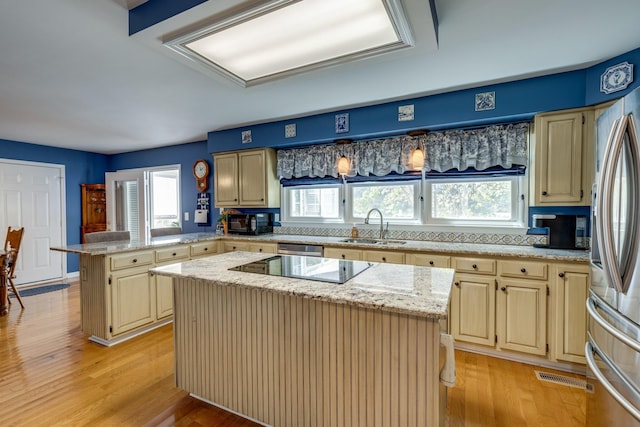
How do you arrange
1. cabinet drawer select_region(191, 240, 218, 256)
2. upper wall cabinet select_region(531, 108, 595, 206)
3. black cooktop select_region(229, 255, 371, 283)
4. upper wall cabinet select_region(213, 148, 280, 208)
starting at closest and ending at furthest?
black cooktop select_region(229, 255, 371, 283)
upper wall cabinet select_region(531, 108, 595, 206)
cabinet drawer select_region(191, 240, 218, 256)
upper wall cabinet select_region(213, 148, 280, 208)

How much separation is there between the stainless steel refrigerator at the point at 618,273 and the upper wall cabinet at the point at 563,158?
1308 mm

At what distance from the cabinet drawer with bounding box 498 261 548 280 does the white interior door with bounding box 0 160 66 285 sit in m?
6.49

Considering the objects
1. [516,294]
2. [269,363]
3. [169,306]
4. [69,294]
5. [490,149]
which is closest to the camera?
[269,363]

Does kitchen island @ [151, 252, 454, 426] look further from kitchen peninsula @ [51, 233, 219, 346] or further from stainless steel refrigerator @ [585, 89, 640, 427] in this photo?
kitchen peninsula @ [51, 233, 219, 346]

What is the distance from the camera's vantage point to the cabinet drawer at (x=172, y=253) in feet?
10.2

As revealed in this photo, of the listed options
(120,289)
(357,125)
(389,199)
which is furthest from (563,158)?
(120,289)

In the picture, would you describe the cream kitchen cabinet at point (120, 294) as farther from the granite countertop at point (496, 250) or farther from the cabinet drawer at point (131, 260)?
the granite countertop at point (496, 250)

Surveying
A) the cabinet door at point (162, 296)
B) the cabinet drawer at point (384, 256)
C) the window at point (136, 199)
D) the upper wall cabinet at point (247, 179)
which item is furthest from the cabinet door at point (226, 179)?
the cabinet drawer at point (384, 256)

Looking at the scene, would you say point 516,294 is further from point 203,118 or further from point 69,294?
point 69,294

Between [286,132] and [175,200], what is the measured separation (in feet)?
10.9

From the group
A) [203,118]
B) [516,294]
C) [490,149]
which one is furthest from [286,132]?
[516,294]

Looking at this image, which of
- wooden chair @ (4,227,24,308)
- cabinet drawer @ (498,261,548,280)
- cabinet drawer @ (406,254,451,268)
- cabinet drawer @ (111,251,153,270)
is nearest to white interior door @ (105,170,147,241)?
wooden chair @ (4,227,24,308)

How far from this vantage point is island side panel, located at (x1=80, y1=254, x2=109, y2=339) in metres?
2.67

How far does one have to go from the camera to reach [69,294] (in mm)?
4285
